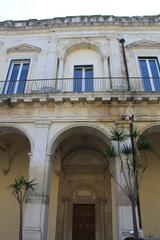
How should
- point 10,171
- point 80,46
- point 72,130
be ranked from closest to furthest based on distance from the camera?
point 72,130, point 10,171, point 80,46

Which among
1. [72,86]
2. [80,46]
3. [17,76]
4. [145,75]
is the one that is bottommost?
[72,86]

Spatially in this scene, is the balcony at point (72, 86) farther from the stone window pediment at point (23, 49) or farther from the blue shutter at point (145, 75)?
the stone window pediment at point (23, 49)

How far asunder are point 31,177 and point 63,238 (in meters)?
3.93

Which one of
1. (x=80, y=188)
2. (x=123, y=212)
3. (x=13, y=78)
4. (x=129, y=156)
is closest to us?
(x=123, y=212)

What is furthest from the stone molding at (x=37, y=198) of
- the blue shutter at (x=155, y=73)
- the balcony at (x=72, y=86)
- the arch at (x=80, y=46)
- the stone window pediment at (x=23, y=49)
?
the stone window pediment at (x=23, y=49)

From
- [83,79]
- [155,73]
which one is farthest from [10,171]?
[155,73]

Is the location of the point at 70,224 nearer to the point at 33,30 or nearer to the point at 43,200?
the point at 43,200

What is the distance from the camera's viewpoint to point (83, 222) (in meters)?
10.9

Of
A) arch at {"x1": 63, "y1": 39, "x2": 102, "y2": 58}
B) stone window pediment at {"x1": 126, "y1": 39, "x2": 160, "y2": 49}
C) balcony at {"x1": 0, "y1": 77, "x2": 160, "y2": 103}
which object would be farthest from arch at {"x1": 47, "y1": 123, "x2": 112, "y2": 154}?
stone window pediment at {"x1": 126, "y1": 39, "x2": 160, "y2": 49}

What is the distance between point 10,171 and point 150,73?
858 centimetres

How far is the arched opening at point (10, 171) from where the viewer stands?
1079cm

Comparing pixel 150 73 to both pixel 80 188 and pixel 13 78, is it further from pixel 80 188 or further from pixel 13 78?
pixel 13 78

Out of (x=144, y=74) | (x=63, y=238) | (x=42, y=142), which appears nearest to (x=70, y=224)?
(x=63, y=238)

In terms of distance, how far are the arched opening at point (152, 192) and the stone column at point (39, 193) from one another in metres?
4.50
